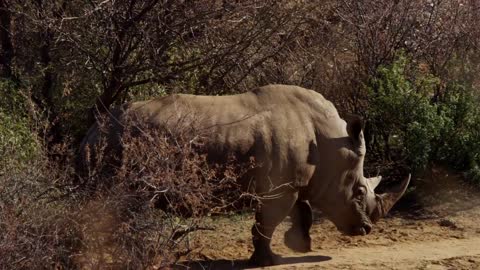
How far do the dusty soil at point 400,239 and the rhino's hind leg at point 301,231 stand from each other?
0.11 meters

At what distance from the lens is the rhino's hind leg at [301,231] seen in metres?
10.5

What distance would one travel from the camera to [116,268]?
8.10 metres

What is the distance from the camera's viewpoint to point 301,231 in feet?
34.3

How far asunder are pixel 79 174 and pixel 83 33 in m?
2.85

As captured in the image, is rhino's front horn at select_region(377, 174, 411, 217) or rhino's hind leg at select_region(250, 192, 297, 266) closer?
rhino's hind leg at select_region(250, 192, 297, 266)

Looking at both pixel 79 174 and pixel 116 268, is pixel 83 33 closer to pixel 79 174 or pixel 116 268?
pixel 79 174

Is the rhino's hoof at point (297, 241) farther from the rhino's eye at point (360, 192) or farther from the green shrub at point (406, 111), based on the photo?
the green shrub at point (406, 111)

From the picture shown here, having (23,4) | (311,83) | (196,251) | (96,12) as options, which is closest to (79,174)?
(196,251)

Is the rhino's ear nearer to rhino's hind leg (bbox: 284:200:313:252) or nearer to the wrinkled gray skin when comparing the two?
the wrinkled gray skin

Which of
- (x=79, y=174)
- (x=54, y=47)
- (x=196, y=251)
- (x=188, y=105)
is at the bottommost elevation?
(x=196, y=251)

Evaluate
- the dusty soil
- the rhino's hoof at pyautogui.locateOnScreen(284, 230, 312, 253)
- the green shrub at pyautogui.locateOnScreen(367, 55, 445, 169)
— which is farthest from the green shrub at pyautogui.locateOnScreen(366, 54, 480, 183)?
the rhino's hoof at pyautogui.locateOnScreen(284, 230, 312, 253)

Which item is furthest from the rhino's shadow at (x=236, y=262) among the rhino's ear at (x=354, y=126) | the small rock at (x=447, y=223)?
the small rock at (x=447, y=223)

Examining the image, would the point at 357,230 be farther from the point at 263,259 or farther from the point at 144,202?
the point at 144,202

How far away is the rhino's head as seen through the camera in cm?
1017
